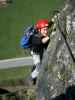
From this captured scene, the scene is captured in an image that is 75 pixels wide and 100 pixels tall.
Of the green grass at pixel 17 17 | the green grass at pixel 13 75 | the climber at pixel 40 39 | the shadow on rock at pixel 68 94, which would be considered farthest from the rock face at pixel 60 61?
the green grass at pixel 17 17

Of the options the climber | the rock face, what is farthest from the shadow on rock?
the climber

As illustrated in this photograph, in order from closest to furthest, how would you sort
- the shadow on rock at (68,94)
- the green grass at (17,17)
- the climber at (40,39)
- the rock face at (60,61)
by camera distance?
1. the shadow on rock at (68,94)
2. the rock face at (60,61)
3. the climber at (40,39)
4. the green grass at (17,17)

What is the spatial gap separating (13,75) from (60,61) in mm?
4938

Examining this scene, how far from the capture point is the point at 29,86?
878 cm

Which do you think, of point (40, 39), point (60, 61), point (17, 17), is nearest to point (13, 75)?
point (40, 39)

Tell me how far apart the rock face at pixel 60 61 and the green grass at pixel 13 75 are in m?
3.72

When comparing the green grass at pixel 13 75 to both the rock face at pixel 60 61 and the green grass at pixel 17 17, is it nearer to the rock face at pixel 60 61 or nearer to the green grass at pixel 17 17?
the green grass at pixel 17 17

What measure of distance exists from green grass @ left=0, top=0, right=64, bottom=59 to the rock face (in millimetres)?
6635

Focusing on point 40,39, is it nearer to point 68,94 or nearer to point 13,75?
point 68,94

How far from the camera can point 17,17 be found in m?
15.2

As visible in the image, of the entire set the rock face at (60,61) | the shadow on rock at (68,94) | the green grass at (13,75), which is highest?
the rock face at (60,61)

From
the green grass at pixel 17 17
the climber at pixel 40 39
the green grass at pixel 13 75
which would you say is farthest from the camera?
the green grass at pixel 17 17

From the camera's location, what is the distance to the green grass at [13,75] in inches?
404

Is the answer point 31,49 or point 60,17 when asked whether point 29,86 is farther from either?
point 60,17
